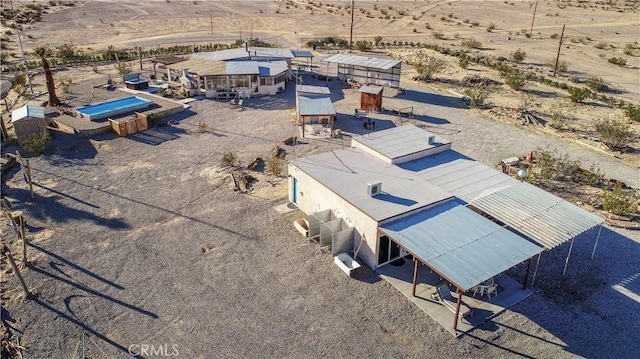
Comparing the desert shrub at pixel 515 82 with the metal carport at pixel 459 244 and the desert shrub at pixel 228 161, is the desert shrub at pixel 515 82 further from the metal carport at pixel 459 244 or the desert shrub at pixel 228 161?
the desert shrub at pixel 228 161

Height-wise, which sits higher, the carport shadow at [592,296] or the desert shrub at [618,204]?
the desert shrub at [618,204]

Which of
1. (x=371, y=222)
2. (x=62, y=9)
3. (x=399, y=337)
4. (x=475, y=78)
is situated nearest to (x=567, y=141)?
(x=475, y=78)

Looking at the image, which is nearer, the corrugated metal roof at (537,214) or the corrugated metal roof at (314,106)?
the corrugated metal roof at (537,214)

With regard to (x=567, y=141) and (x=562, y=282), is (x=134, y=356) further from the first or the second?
(x=567, y=141)

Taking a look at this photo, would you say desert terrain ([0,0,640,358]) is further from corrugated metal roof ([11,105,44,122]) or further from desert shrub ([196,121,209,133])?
corrugated metal roof ([11,105,44,122])

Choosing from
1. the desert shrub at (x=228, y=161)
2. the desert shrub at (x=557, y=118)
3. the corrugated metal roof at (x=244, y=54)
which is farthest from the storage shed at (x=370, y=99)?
the desert shrub at (x=228, y=161)

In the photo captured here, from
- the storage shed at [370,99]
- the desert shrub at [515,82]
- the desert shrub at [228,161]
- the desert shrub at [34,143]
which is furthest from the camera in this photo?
the desert shrub at [515,82]
